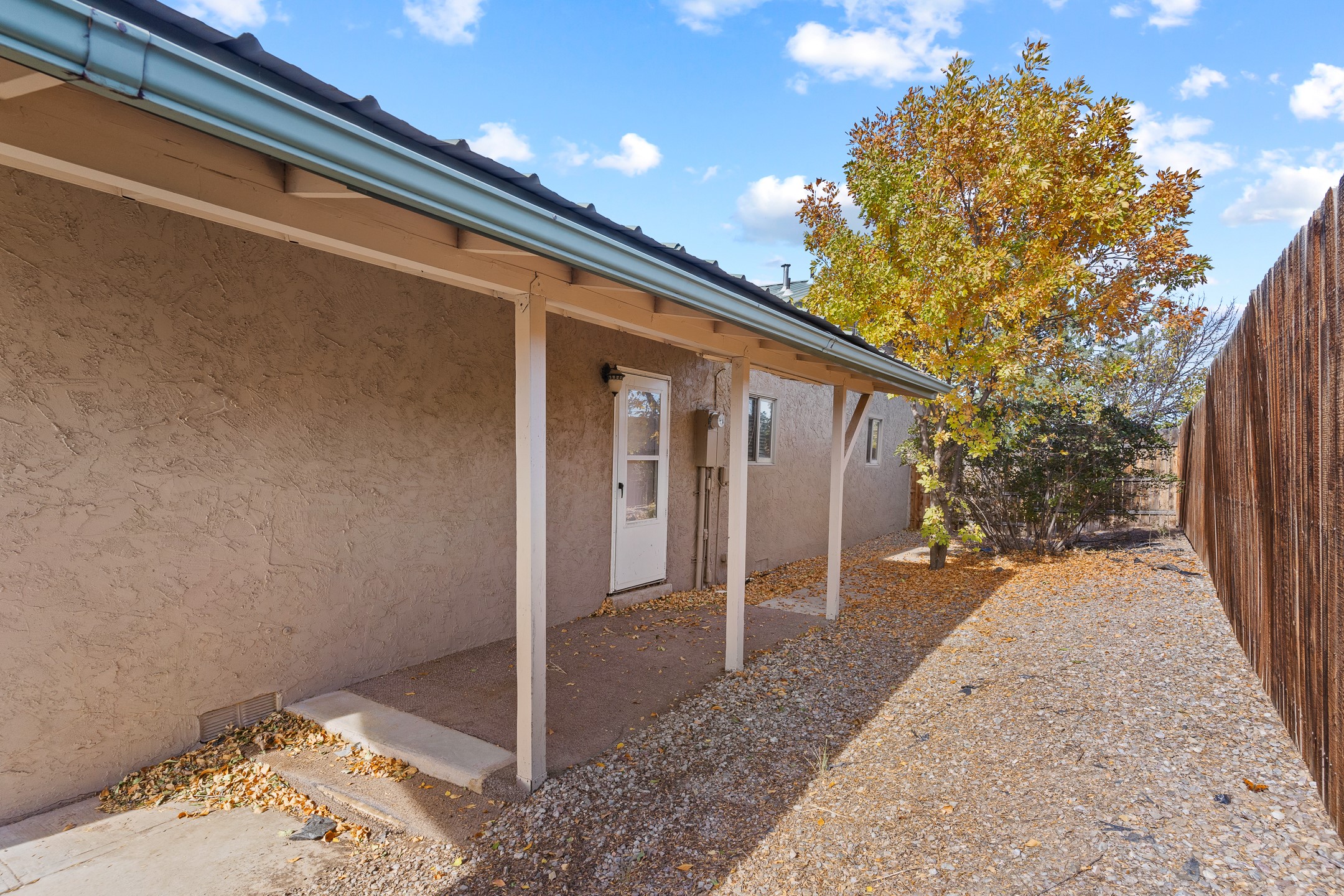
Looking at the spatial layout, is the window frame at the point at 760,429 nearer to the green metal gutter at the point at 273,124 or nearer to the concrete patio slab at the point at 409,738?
the concrete patio slab at the point at 409,738

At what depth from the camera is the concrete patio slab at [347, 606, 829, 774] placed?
12.1ft

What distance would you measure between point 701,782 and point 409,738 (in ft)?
4.87

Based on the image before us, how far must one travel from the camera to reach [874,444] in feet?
41.4

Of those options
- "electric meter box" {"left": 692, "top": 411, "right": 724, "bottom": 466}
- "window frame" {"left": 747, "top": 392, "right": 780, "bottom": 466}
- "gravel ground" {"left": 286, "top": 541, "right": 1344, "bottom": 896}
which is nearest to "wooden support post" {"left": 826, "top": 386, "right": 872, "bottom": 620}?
"gravel ground" {"left": 286, "top": 541, "right": 1344, "bottom": 896}

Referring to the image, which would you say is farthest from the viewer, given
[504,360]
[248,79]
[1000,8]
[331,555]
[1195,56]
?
A: [1195,56]

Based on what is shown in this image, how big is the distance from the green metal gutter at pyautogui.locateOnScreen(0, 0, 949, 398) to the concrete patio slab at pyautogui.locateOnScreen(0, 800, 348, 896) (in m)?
2.46

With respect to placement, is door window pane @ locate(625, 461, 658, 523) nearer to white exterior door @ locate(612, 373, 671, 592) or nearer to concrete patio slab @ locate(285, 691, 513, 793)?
white exterior door @ locate(612, 373, 671, 592)

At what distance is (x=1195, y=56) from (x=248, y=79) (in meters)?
12.8

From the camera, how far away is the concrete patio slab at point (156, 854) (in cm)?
241

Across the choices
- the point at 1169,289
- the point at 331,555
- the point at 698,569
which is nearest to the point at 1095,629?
the point at 698,569

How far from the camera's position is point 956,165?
8133mm

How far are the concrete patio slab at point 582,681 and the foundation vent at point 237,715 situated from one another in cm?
46

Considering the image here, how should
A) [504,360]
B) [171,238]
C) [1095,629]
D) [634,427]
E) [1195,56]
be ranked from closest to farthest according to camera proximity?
[171,238], [504,360], [1095,629], [634,427], [1195,56]

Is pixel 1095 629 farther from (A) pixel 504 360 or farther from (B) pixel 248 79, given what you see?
(B) pixel 248 79
